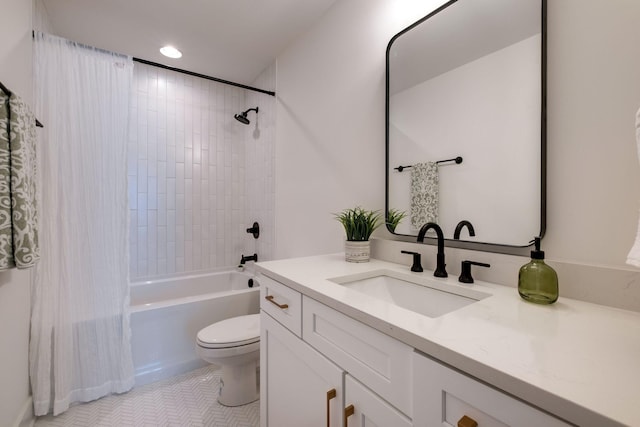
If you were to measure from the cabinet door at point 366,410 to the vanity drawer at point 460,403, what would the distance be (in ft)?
0.21

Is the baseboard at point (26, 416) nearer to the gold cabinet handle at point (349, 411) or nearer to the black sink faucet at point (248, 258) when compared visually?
the black sink faucet at point (248, 258)

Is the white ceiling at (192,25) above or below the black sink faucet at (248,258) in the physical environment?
above

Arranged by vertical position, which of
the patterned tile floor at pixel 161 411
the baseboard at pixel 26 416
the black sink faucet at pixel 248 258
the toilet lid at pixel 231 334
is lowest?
the patterned tile floor at pixel 161 411

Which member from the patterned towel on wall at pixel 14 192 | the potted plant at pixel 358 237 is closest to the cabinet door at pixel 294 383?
the potted plant at pixel 358 237

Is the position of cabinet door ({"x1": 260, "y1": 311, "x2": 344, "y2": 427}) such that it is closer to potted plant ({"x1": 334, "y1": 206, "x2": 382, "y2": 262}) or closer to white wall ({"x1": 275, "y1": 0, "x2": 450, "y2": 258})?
potted plant ({"x1": 334, "y1": 206, "x2": 382, "y2": 262})

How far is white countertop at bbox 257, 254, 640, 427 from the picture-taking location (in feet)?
1.22

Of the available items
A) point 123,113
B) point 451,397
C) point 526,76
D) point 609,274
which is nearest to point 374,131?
point 526,76

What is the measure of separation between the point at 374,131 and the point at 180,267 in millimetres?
2225

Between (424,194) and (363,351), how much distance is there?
737mm

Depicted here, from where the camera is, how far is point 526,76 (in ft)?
2.92

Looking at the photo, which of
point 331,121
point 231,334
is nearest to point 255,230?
point 231,334

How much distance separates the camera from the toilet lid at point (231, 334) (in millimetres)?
1600

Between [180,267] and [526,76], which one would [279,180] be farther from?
[526,76]

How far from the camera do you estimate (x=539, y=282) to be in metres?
0.73
